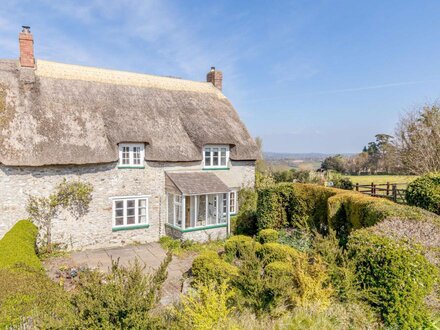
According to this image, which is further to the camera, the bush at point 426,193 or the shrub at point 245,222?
the shrub at point 245,222

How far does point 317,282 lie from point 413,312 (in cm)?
187

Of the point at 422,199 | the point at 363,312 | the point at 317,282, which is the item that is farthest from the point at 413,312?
the point at 422,199

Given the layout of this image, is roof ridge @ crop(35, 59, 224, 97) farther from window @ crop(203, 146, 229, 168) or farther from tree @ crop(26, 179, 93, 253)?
tree @ crop(26, 179, 93, 253)

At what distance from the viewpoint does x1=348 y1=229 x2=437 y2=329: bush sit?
5766 millimetres

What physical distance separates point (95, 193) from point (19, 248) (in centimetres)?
519

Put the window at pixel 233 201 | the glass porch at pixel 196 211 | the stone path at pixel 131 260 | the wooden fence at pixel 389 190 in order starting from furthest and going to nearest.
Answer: the wooden fence at pixel 389 190
the window at pixel 233 201
the glass porch at pixel 196 211
the stone path at pixel 131 260

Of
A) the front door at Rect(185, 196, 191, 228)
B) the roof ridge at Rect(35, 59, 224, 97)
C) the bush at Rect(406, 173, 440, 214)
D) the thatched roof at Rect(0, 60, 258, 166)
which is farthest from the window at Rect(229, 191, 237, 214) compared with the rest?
the bush at Rect(406, 173, 440, 214)

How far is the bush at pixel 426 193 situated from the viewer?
9828 millimetres

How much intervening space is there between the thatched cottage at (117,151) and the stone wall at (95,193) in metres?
0.04

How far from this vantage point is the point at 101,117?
47.5 ft

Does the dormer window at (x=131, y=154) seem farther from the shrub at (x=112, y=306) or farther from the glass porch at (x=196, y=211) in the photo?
the shrub at (x=112, y=306)

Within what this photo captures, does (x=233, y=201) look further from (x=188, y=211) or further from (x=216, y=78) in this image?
(x=216, y=78)

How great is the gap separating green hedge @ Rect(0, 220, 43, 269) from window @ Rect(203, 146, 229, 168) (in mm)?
9085

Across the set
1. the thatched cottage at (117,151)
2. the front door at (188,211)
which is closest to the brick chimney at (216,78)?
the thatched cottage at (117,151)
